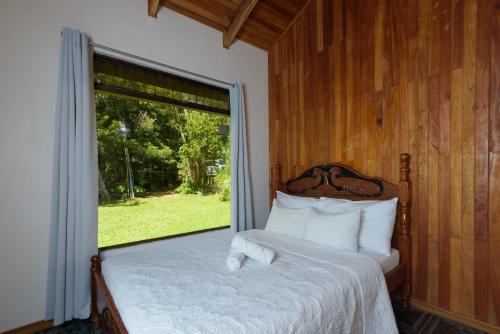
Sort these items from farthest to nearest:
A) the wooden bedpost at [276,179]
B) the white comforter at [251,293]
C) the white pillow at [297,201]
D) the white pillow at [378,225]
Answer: the wooden bedpost at [276,179]
the white pillow at [297,201]
the white pillow at [378,225]
the white comforter at [251,293]

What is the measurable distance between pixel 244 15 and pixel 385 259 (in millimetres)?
→ 2719

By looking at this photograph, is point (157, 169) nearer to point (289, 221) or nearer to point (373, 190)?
point (289, 221)

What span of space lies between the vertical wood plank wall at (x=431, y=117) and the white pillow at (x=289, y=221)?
77 cm

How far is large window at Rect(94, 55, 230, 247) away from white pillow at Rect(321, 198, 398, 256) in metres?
1.69

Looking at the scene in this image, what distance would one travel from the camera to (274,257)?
67.7 inches

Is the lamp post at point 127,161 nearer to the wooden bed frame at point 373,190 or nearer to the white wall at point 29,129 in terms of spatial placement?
the white wall at point 29,129

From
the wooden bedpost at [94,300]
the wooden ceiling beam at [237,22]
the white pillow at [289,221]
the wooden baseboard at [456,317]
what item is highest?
the wooden ceiling beam at [237,22]

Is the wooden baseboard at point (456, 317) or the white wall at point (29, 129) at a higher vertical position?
the white wall at point (29, 129)

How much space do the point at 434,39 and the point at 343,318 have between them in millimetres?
2247

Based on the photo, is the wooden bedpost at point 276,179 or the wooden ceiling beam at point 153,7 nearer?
the wooden ceiling beam at point 153,7

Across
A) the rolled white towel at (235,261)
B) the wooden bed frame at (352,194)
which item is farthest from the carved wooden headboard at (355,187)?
the rolled white towel at (235,261)

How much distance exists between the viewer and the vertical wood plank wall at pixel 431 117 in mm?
1786

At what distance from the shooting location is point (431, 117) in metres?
2.04

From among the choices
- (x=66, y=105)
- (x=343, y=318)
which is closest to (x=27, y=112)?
(x=66, y=105)
